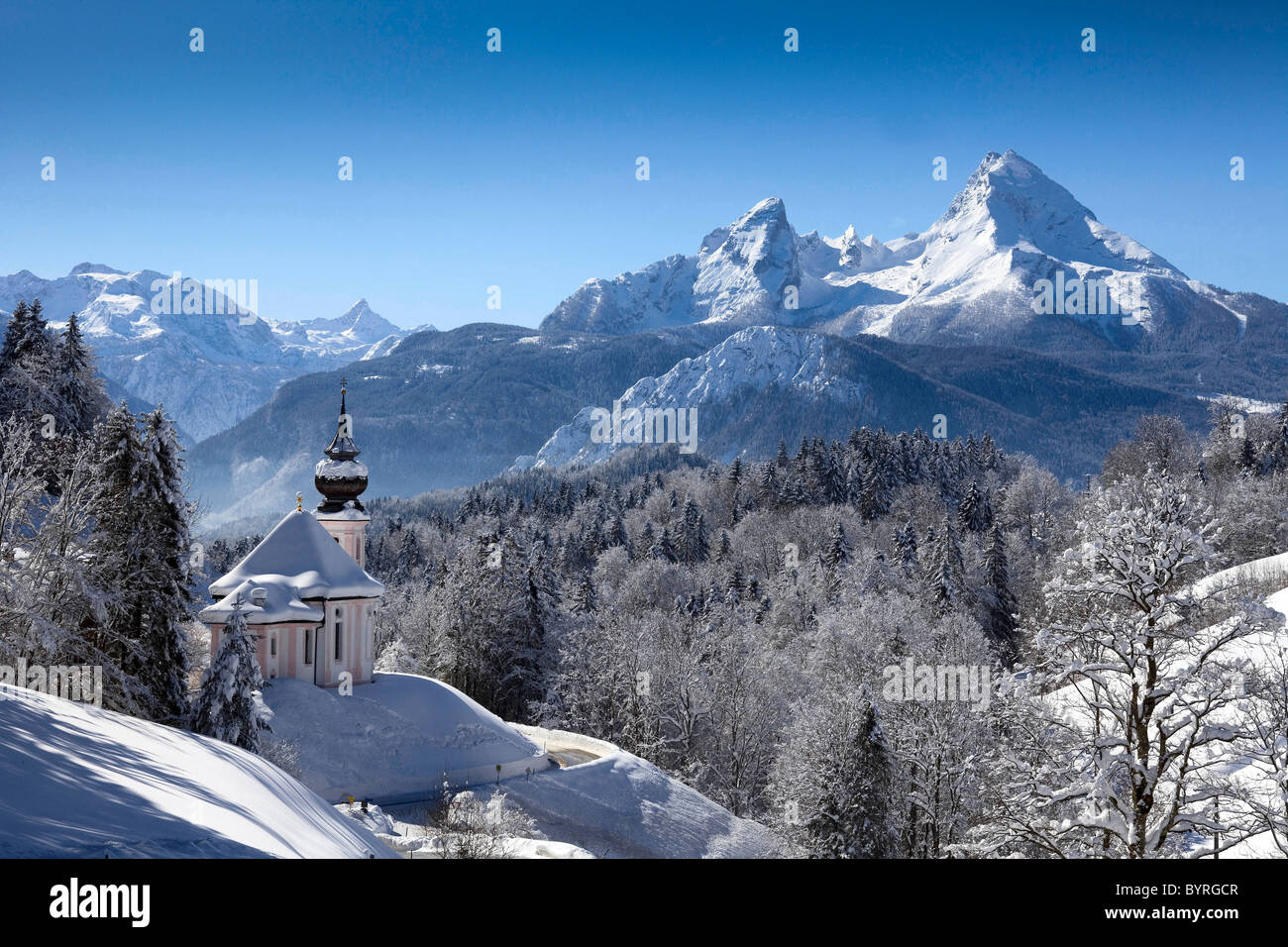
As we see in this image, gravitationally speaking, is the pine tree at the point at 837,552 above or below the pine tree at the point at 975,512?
below

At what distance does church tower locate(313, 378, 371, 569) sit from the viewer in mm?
40719

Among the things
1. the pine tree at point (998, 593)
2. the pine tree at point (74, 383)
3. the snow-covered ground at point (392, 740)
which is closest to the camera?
the snow-covered ground at point (392, 740)

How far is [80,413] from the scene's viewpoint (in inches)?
1802

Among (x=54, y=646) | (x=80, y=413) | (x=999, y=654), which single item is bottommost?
(x=999, y=654)

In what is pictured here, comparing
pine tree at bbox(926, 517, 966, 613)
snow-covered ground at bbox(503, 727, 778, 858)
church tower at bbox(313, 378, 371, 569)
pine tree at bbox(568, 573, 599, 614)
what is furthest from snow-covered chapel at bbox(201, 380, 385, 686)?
pine tree at bbox(926, 517, 966, 613)

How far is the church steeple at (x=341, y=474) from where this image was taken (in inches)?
1599

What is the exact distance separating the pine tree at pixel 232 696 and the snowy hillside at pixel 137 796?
10.5 metres

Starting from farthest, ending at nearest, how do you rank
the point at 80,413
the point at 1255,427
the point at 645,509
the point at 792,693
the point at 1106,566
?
the point at 645,509 < the point at 1255,427 < the point at 792,693 < the point at 80,413 < the point at 1106,566

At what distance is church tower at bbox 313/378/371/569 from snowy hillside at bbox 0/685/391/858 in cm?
2598

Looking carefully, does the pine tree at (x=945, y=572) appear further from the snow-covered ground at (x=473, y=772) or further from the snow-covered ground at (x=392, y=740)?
the snow-covered ground at (x=392, y=740)

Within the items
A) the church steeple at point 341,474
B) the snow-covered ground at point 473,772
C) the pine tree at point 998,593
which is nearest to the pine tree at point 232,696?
the snow-covered ground at point 473,772
